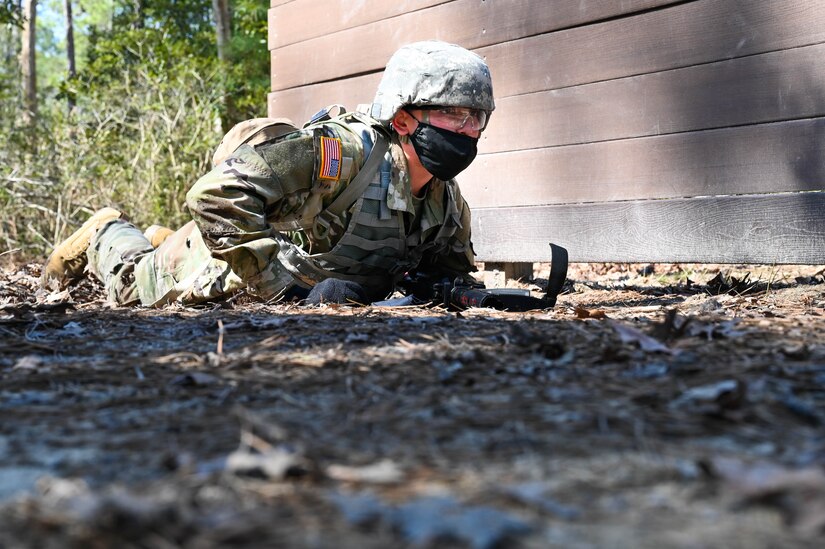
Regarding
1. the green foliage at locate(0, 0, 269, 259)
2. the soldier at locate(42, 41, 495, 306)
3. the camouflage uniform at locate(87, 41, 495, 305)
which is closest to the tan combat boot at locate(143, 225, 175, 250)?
the camouflage uniform at locate(87, 41, 495, 305)

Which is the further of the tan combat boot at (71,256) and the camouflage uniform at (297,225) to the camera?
the tan combat boot at (71,256)

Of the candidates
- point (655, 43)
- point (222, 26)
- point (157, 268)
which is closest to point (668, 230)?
point (655, 43)

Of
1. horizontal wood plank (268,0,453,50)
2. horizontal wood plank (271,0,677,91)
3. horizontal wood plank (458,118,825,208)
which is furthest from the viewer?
horizontal wood plank (268,0,453,50)

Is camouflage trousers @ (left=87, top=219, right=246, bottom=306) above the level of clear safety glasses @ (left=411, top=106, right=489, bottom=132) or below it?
below

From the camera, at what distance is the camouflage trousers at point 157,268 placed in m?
4.11

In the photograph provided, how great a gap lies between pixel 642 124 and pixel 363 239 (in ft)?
5.86

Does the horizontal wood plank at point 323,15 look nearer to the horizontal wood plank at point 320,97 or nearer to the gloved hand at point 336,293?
the horizontal wood plank at point 320,97

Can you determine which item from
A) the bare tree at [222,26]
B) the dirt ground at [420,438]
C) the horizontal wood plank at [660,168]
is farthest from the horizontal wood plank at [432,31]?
the bare tree at [222,26]

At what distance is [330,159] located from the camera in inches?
148

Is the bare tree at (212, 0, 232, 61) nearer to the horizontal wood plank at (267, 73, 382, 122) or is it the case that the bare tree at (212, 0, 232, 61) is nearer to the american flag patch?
the horizontal wood plank at (267, 73, 382, 122)

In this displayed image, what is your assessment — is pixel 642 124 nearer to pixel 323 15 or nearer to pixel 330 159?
pixel 330 159

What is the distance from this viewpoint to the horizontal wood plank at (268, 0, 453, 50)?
5996 mm

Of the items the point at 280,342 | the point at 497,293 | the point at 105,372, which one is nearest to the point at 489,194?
the point at 497,293

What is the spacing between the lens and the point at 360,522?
103 centimetres
